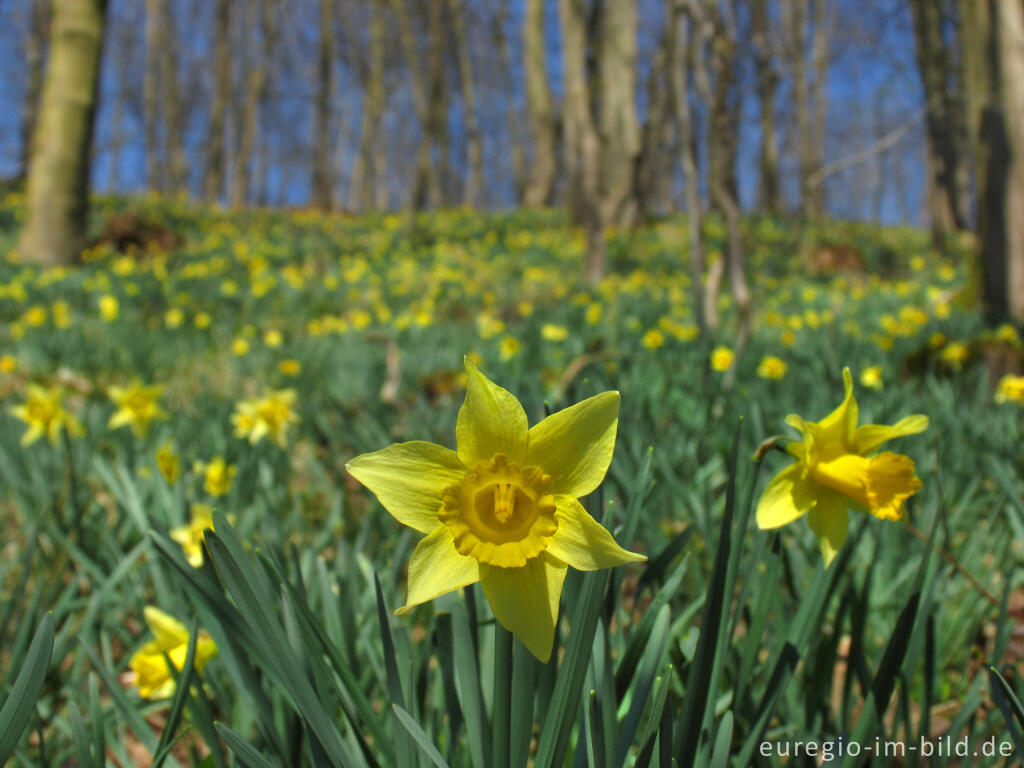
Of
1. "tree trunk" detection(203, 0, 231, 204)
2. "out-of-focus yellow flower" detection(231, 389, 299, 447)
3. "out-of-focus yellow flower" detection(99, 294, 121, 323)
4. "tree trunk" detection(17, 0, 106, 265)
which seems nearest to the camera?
"out-of-focus yellow flower" detection(231, 389, 299, 447)

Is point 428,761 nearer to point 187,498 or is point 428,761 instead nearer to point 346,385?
point 187,498

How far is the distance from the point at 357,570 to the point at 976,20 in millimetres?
4430

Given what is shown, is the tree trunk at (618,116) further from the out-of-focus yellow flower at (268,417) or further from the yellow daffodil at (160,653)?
the yellow daffodil at (160,653)

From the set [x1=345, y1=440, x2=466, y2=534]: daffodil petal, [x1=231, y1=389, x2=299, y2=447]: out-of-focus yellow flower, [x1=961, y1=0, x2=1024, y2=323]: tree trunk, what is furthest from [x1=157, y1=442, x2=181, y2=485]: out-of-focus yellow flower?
[x1=961, y1=0, x2=1024, y2=323]: tree trunk

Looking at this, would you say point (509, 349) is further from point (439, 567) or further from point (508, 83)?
point (508, 83)

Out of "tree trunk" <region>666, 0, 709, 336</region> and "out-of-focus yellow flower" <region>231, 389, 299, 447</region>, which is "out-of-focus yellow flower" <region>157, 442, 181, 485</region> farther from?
"tree trunk" <region>666, 0, 709, 336</region>

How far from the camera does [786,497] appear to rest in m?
0.72

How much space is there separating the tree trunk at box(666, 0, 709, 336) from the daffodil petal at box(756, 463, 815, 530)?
237 cm

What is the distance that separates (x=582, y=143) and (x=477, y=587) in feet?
22.3

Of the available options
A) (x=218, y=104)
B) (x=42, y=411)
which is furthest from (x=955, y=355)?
(x=218, y=104)

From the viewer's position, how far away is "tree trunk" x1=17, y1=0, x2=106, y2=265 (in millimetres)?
5812

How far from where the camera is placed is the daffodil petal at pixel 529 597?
562 mm

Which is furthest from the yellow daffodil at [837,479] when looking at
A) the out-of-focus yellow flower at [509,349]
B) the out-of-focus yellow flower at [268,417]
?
the out-of-focus yellow flower at [509,349]

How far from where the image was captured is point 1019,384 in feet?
5.93
